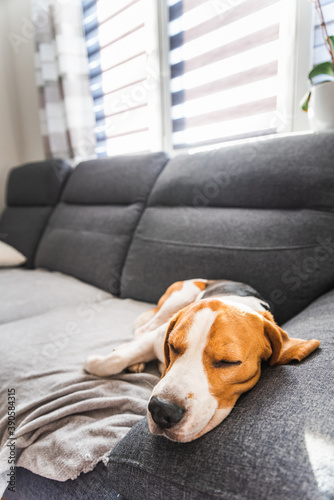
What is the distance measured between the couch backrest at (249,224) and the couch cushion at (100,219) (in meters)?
0.14

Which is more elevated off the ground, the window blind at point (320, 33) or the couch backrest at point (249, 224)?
the window blind at point (320, 33)

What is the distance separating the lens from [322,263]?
45.1 inches

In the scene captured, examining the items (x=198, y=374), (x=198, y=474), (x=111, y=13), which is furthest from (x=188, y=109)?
(x=198, y=474)

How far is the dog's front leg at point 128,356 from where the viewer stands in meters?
1.00

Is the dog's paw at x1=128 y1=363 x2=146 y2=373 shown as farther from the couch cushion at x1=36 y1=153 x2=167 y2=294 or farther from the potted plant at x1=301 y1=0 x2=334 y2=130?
the potted plant at x1=301 y1=0 x2=334 y2=130

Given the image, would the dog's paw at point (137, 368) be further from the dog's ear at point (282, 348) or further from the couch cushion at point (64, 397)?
the dog's ear at point (282, 348)

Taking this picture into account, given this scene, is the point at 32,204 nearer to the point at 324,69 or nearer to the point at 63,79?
the point at 63,79

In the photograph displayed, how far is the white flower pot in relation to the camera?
4.42 ft

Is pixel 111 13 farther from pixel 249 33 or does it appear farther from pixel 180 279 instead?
pixel 180 279

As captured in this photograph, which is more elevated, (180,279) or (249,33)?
(249,33)

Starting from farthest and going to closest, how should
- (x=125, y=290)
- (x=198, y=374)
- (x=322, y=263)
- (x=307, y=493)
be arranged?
(x=125, y=290) < (x=322, y=263) < (x=198, y=374) < (x=307, y=493)

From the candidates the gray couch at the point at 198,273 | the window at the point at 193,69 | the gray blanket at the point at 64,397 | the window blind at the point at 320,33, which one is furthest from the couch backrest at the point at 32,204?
the window blind at the point at 320,33

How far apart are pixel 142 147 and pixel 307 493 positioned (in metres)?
2.62

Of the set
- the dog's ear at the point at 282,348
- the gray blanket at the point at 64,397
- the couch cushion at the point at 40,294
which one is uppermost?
the dog's ear at the point at 282,348
